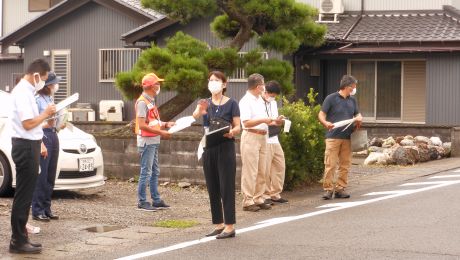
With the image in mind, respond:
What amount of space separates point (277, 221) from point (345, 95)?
10.4 ft

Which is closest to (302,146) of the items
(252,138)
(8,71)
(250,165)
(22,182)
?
(252,138)

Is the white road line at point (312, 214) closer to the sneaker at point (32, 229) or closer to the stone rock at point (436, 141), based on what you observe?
the sneaker at point (32, 229)

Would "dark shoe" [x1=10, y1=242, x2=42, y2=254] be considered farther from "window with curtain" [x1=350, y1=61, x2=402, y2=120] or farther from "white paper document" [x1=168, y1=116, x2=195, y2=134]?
"window with curtain" [x1=350, y1=61, x2=402, y2=120]

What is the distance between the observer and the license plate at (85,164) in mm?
13352

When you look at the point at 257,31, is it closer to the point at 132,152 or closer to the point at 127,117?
the point at 132,152

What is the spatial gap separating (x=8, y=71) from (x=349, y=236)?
24.6m

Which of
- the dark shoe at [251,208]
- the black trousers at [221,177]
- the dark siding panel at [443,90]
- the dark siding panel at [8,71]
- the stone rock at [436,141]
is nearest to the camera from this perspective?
the black trousers at [221,177]

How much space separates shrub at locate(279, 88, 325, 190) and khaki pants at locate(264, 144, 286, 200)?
30.4 inches

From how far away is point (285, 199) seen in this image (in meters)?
13.6

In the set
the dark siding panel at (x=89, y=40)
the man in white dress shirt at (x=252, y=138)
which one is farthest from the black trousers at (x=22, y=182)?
the dark siding panel at (x=89, y=40)

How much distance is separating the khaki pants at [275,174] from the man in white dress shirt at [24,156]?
4.46 meters

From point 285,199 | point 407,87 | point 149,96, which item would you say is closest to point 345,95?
point 285,199

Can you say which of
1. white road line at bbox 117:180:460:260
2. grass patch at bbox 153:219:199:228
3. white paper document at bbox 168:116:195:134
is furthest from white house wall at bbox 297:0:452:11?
white paper document at bbox 168:116:195:134

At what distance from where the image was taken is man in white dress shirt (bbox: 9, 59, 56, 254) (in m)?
9.39
